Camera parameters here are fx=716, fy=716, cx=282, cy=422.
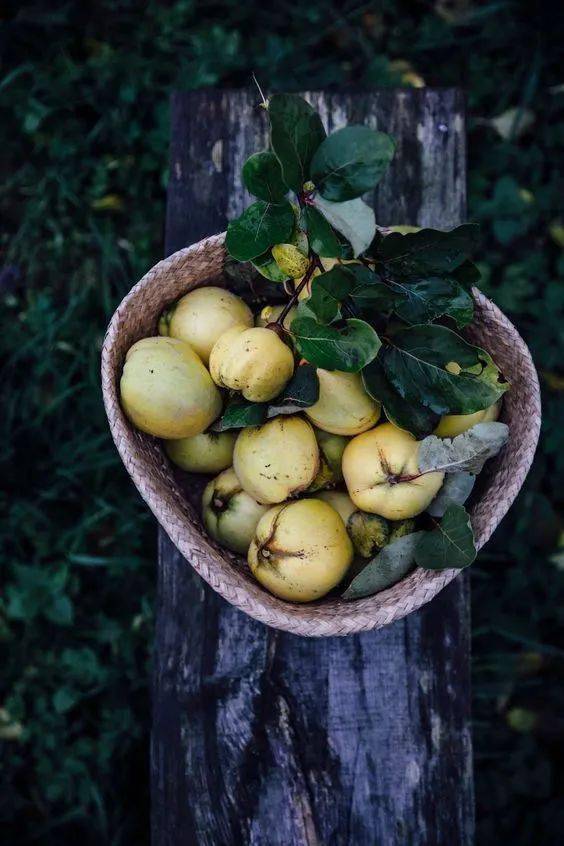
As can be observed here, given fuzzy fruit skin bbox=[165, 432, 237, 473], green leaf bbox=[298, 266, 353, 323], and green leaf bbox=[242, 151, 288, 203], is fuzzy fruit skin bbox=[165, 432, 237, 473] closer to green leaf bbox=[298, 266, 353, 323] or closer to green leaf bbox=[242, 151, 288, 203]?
green leaf bbox=[298, 266, 353, 323]

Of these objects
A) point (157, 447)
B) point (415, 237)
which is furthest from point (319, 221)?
point (157, 447)

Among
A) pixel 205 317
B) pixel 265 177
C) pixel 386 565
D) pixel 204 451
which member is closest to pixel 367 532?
pixel 386 565

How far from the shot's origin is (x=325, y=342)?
101 cm

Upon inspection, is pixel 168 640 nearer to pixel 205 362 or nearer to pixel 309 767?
pixel 309 767

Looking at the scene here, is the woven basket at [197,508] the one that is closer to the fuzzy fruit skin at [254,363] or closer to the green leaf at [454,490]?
the green leaf at [454,490]

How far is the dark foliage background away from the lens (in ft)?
6.15

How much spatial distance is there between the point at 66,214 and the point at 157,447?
1.14m

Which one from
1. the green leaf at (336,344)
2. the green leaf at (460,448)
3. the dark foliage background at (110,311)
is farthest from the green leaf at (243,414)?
the dark foliage background at (110,311)

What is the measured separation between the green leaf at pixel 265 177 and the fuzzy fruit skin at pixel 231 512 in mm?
468

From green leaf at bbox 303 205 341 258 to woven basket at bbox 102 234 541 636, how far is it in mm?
238

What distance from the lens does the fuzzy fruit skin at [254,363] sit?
3.45 feet

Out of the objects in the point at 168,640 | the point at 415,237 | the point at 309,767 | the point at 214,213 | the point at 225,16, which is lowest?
the point at 309,767

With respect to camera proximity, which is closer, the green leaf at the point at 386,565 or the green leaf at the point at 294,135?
the green leaf at the point at 294,135

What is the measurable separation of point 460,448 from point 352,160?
0.44 meters
